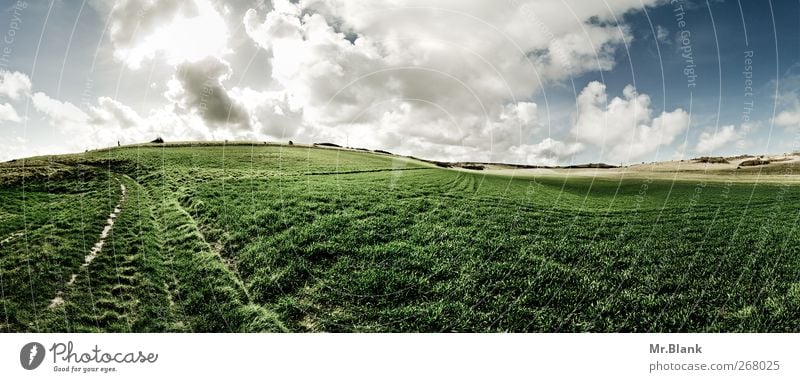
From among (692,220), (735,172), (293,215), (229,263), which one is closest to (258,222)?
(293,215)

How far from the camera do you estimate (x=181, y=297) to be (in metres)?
9.40

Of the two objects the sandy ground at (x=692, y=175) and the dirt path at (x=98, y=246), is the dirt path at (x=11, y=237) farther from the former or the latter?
the sandy ground at (x=692, y=175)

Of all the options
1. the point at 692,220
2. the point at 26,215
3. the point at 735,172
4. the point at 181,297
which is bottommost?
the point at 181,297

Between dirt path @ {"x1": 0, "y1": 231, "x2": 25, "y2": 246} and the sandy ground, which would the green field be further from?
the sandy ground

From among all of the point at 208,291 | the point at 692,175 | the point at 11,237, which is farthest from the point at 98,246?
the point at 692,175

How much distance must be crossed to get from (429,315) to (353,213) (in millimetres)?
8292

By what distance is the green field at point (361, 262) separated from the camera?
27.8ft

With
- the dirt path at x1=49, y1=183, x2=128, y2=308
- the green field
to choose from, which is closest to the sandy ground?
the green field

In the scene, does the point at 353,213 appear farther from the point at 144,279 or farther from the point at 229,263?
the point at 144,279

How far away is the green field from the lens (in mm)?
8477

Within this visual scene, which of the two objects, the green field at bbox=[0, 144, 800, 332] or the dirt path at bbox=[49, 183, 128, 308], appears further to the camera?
the dirt path at bbox=[49, 183, 128, 308]

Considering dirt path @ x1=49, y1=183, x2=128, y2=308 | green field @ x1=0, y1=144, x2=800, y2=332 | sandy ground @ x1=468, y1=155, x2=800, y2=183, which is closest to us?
green field @ x1=0, y1=144, x2=800, y2=332

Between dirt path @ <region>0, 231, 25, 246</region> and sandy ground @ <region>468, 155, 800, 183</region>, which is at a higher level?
sandy ground @ <region>468, 155, 800, 183</region>
